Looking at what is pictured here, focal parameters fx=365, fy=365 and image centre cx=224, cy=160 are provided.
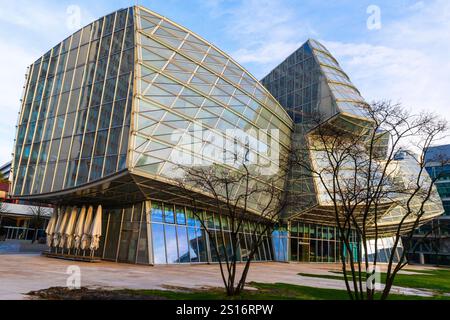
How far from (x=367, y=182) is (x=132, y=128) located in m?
17.5

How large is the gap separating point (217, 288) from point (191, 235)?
1678cm

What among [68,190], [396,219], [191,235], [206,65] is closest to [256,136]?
[206,65]

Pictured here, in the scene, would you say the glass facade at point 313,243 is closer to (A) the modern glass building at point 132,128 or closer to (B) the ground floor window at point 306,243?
(B) the ground floor window at point 306,243

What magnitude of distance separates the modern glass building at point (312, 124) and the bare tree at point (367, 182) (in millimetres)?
394

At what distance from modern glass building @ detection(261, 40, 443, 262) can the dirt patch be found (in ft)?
94.4

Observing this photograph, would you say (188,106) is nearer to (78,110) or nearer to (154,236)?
(78,110)

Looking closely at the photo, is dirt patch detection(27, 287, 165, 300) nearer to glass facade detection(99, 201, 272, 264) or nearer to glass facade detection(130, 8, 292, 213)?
glass facade detection(130, 8, 292, 213)

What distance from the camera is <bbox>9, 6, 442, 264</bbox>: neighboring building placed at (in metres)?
27.6

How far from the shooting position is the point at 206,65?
35.2 m

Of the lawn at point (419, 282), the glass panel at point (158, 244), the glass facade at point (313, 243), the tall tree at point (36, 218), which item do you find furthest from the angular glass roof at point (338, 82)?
the tall tree at point (36, 218)

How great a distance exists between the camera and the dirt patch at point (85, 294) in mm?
12148

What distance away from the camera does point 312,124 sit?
41375 millimetres

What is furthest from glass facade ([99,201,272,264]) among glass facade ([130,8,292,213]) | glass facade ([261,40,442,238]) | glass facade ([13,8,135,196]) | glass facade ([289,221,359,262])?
glass facade ([289,221,359,262])
